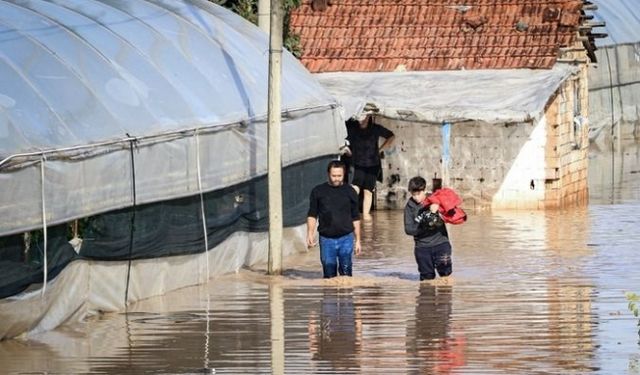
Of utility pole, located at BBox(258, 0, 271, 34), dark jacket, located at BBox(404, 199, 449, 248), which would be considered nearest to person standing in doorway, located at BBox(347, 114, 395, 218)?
utility pole, located at BBox(258, 0, 271, 34)

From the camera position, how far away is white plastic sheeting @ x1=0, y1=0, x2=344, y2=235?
1491 cm

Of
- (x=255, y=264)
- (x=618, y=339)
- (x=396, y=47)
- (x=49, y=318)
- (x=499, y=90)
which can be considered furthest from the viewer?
(x=396, y=47)

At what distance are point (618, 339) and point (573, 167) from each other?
1529 cm

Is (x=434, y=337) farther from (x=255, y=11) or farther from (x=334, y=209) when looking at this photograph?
(x=255, y=11)

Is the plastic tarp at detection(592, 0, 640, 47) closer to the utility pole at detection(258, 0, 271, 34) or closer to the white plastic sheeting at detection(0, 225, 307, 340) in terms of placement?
the utility pole at detection(258, 0, 271, 34)

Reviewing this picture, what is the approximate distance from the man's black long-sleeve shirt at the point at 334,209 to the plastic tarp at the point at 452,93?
8.05m

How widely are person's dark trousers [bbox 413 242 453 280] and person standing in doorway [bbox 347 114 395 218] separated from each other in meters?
8.80

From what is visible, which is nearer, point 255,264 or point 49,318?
point 49,318

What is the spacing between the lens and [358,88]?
1108 inches

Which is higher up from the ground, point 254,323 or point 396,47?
point 396,47

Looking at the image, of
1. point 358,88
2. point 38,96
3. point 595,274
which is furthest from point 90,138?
point 358,88

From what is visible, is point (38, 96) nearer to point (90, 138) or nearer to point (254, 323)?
point (90, 138)

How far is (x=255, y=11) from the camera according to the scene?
28344mm

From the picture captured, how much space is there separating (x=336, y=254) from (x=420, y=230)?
1.03 m
